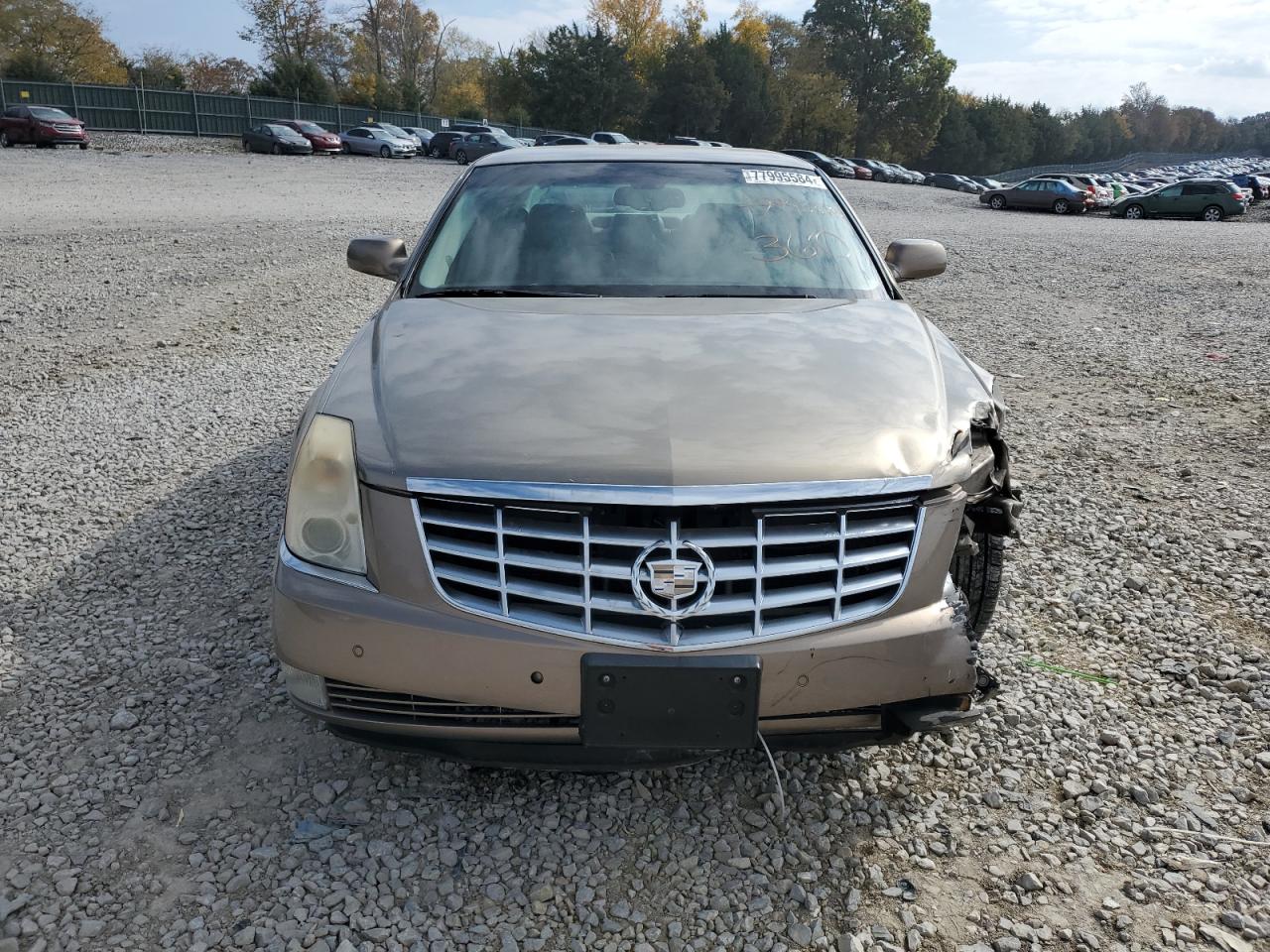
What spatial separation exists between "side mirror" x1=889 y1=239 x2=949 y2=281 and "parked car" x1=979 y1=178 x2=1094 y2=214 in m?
33.5

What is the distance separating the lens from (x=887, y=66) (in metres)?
82.4

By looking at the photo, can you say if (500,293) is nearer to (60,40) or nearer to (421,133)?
(421,133)

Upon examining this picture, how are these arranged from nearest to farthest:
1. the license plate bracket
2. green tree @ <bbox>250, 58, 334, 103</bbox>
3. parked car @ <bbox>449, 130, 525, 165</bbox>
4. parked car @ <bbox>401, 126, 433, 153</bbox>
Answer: the license plate bracket < parked car @ <bbox>449, 130, 525, 165</bbox> < parked car @ <bbox>401, 126, 433, 153</bbox> < green tree @ <bbox>250, 58, 334, 103</bbox>

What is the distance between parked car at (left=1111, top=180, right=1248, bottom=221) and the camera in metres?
31.3

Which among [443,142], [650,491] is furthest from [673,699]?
[443,142]

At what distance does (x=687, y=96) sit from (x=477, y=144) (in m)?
26.8

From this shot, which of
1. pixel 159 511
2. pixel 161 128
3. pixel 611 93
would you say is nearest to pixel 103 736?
pixel 159 511

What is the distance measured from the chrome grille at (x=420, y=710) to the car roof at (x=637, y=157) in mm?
2603

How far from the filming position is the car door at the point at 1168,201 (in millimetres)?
32031

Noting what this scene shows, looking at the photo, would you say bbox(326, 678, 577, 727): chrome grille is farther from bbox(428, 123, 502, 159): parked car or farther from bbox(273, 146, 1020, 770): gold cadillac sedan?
bbox(428, 123, 502, 159): parked car

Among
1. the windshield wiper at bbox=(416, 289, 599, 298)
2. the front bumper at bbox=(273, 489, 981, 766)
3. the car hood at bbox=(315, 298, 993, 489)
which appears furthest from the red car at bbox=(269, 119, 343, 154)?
the front bumper at bbox=(273, 489, 981, 766)

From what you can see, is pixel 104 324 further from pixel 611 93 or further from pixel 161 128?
pixel 611 93

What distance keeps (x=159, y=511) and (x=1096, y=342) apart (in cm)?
809

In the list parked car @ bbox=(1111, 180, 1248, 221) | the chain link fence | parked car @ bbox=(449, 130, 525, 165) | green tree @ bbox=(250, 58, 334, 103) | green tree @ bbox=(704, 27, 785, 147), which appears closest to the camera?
parked car @ bbox=(1111, 180, 1248, 221)
